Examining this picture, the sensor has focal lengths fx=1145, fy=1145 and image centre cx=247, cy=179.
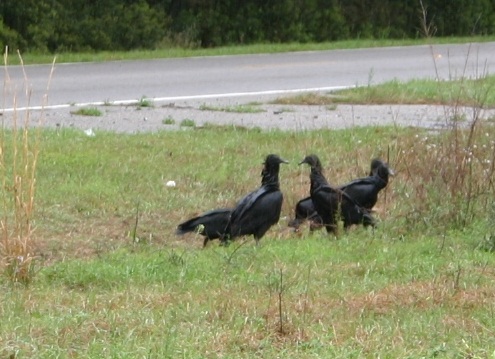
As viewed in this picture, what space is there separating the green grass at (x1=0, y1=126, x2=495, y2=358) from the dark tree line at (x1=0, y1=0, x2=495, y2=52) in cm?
1078

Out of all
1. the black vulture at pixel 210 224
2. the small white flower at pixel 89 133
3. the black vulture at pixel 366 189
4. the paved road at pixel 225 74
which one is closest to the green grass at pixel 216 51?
the paved road at pixel 225 74

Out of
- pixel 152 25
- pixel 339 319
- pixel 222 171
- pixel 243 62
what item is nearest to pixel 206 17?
pixel 152 25

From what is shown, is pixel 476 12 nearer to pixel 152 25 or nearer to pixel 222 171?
pixel 152 25

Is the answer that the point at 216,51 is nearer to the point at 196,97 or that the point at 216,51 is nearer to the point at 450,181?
the point at 196,97

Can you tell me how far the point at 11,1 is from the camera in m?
21.3

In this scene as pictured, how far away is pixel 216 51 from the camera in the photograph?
2141 centimetres

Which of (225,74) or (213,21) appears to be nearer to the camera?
(225,74)

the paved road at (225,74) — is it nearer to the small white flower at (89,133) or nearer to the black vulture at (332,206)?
the small white flower at (89,133)

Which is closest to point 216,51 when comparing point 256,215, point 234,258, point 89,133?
point 89,133

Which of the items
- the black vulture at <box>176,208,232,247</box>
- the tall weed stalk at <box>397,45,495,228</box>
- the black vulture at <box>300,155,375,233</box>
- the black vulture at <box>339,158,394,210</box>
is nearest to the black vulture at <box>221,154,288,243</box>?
the black vulture at <box>176,208,232,247</box>

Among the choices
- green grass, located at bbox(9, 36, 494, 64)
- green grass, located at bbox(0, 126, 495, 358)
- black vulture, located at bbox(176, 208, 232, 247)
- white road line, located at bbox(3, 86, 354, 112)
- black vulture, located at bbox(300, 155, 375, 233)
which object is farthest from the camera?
green grass, located at bbox(9, 36, 494, 64)

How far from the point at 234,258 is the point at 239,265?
0.46 feet

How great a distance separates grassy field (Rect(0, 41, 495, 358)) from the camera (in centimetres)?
543

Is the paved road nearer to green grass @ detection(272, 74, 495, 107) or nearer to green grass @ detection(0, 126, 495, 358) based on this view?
green grass @ detection(272, 74, 495, 107)
